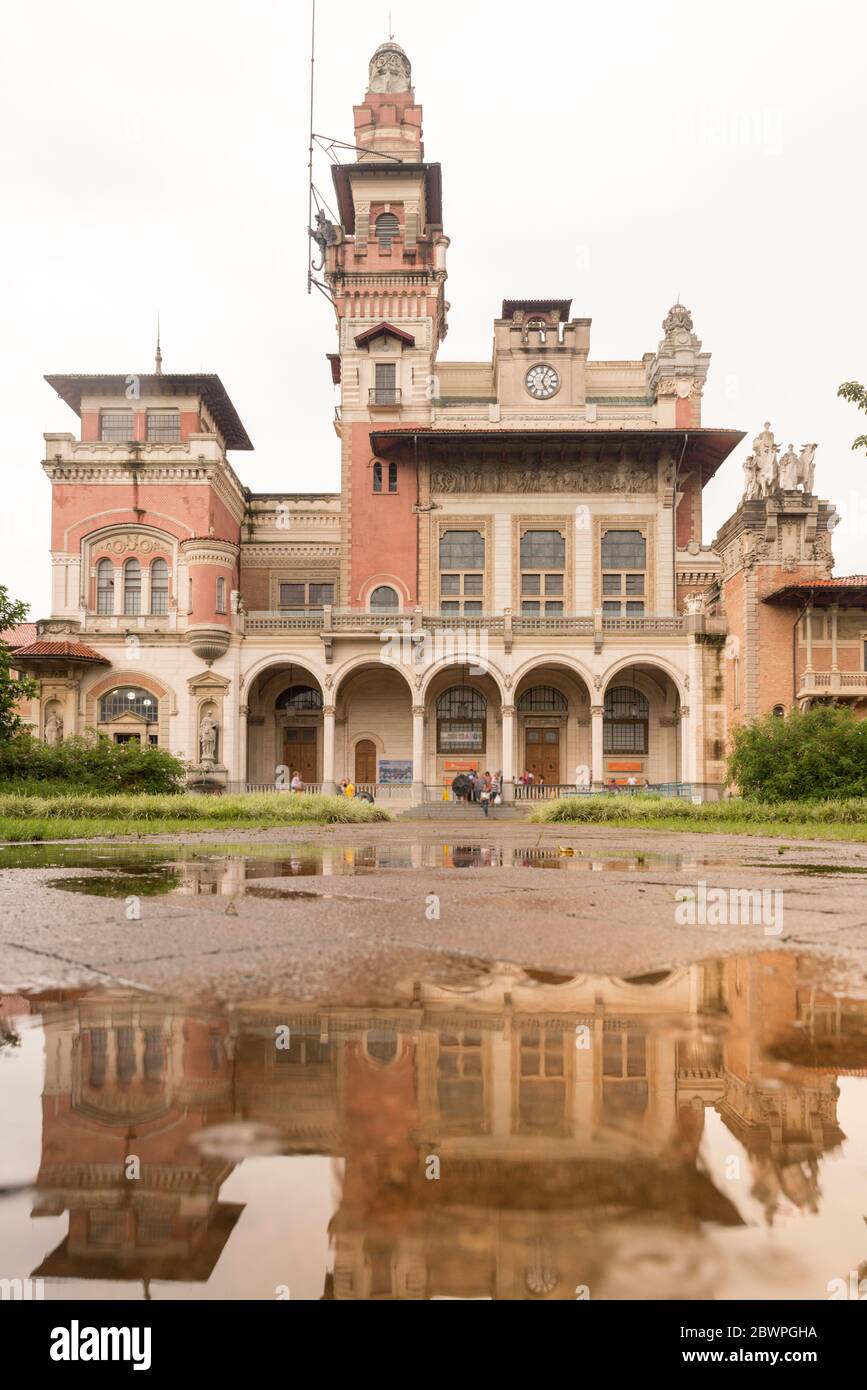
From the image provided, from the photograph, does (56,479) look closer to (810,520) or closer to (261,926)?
(810,520)

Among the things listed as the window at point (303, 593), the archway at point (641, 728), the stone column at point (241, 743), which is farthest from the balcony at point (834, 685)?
the window at point (303, 593)

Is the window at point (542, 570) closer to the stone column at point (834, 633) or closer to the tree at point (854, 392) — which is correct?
the stone column at point (834, 633)

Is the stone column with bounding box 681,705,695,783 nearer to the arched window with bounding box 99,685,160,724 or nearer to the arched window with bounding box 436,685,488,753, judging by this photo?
the arched window with bounding box 436,685,488,753

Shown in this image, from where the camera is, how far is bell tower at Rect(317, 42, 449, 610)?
136 ft

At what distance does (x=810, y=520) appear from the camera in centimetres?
3462

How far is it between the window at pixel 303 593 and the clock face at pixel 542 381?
13.5m

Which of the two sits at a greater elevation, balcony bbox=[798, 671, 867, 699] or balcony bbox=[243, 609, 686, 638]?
balcony bbox=[243, 609, 686, 638]

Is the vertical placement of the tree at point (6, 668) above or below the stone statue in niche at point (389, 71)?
below

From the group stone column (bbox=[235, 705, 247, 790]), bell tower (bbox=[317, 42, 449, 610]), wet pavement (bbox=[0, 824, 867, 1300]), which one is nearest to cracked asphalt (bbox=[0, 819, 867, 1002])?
wet pavement (bbox=[0, 824, 867, 1300])

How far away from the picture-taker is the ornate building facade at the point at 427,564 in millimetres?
36688

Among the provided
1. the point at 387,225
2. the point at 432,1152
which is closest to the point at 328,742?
the point at 387,225

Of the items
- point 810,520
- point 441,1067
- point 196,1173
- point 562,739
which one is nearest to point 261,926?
point 441,1067

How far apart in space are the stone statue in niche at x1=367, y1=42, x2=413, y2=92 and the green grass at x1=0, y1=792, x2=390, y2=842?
39.6 meters
